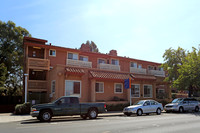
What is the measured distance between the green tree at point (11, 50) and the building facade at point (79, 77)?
8690 millimetres

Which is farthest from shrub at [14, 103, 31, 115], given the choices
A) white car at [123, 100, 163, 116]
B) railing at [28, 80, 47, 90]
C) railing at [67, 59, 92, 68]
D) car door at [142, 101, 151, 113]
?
car door at [142, 101, 151, 113]

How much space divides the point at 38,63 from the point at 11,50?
1283 cm

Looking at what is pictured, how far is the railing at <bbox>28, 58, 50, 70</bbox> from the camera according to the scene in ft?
77.3

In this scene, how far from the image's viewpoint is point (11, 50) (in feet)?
111

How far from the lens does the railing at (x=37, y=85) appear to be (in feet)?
77.1

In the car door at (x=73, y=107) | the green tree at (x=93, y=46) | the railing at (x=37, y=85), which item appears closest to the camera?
the car door at (x=73, y=107)

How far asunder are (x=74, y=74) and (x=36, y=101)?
5.45 m

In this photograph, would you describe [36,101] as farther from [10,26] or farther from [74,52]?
[10,26]

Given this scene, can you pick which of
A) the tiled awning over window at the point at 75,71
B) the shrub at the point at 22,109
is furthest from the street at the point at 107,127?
the tiled awning over window at the point at 75,71

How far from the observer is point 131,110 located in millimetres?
17500

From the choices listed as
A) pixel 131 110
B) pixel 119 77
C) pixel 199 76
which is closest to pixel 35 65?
pixel 119 77

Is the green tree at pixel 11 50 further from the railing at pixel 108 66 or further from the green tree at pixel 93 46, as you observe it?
the green tree at pixel 93 46

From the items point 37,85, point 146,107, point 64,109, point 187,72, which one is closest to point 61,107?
point 64,109

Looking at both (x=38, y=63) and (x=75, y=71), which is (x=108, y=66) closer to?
(x=75, y=71)
